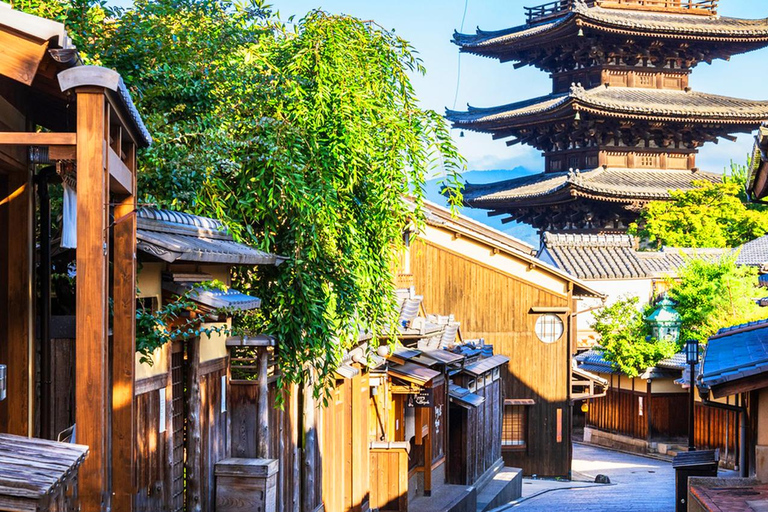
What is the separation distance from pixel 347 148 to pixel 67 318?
4.35 metres

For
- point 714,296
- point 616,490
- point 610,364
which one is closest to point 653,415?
point 610,364

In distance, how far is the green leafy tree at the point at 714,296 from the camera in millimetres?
30203

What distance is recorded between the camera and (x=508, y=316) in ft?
99.8

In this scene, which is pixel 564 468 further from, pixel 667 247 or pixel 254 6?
pixel 254 6

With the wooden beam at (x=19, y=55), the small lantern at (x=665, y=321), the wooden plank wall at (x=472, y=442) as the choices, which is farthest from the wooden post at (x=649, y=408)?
the wooden beam at (x=19, y=55)

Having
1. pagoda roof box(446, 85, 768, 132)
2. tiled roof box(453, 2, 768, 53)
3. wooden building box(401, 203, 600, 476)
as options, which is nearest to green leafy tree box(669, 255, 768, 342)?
wooden building box(401, 203, 600, 476)

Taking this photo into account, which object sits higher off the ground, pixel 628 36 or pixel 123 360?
pixel 628 36

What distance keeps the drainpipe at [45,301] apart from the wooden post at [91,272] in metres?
2.36

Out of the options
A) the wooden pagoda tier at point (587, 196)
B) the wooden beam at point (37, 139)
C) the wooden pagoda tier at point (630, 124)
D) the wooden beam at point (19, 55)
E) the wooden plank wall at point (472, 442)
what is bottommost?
the wooden plank wall at point (472, 442)

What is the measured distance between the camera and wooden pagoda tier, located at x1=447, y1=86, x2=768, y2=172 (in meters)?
40.5

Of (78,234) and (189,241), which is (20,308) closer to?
(189,241)

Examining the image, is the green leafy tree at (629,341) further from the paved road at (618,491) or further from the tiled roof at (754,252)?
the tiled roof at (754,252)

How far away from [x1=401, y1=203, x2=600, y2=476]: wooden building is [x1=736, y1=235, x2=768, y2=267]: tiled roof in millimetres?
8909

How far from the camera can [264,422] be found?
1037 centimetres
